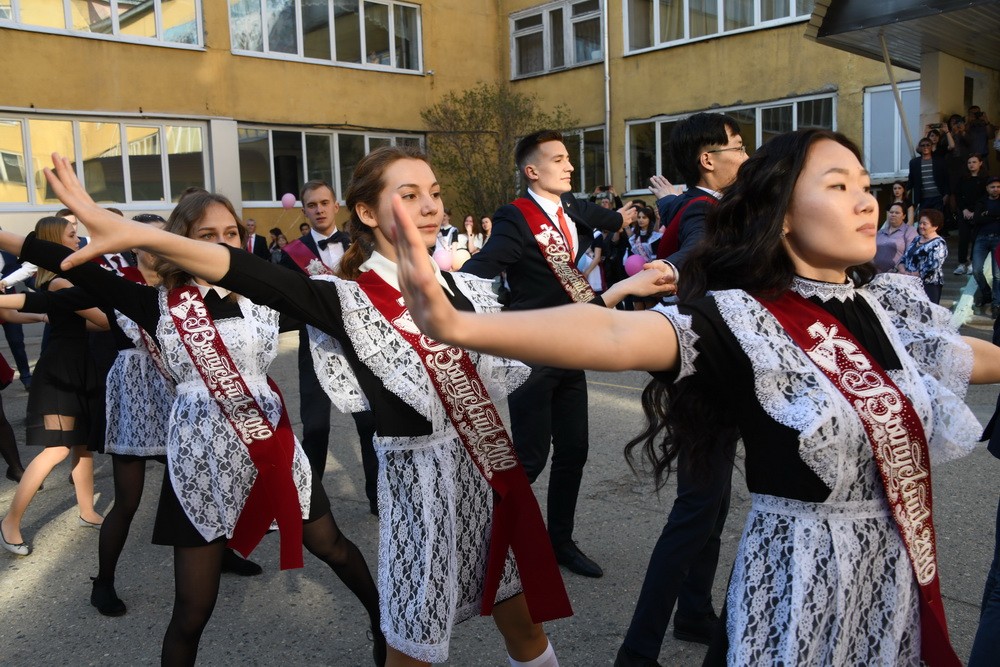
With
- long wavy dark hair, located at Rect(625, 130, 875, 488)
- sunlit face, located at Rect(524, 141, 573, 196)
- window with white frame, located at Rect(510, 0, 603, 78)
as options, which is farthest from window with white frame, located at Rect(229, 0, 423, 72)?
long wavy dark hair, located at Rect(625, 130, 875, 488)

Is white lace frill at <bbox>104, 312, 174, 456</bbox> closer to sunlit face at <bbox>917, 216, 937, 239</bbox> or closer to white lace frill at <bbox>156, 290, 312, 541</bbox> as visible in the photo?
white lace frill at <bbox>156, 290, 312, 541</bbox>

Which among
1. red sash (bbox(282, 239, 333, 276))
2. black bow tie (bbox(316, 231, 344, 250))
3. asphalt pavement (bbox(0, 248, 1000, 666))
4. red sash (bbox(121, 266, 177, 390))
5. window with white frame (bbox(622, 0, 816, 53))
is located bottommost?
asphalt pavement (bbox(0, 248, 1000, 666))

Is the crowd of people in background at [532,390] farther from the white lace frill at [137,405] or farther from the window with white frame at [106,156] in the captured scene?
the window with white frame at [106,156]

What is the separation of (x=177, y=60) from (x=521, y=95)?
26.2 ft

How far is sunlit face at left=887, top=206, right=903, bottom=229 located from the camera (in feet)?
37.6

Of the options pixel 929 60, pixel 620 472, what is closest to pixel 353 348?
pixel 620 472

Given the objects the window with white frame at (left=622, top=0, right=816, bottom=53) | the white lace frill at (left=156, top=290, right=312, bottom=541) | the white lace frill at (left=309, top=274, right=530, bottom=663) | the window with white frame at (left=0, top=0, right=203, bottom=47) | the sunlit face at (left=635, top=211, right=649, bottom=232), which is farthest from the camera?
the window with white frame at (left=622, top=0, right=816, bottom=53)

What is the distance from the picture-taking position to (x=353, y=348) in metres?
2.46

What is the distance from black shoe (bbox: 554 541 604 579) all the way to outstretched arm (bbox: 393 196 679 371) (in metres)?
2.62

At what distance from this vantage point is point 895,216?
11.5 meters

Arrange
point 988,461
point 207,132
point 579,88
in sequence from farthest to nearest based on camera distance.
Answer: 1. point 579,88
2. point 207,132
3. point 988,461

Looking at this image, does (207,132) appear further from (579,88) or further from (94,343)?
(94,343)

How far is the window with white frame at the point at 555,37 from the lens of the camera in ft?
67.7

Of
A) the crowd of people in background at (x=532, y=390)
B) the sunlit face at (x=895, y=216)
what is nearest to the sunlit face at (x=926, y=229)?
the sunlit face at (x=895, y=216)
